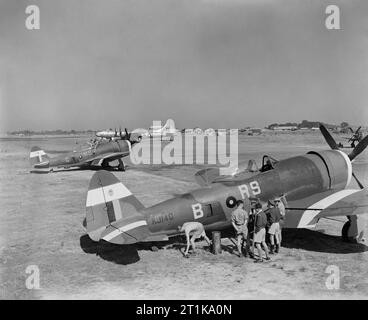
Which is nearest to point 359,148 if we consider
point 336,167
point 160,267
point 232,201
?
point 336,167

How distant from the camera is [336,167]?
10.1m

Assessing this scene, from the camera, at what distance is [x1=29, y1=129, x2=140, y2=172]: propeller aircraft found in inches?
971

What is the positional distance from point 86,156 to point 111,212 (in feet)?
58.6

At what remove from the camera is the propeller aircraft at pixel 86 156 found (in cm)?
2467

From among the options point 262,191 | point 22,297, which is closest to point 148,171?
point 262,191

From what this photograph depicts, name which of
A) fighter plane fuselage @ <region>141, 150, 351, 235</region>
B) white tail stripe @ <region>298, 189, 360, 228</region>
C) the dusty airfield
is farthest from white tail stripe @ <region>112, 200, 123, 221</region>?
white tail stripe @ <region>298, 189, 360, 228</region>

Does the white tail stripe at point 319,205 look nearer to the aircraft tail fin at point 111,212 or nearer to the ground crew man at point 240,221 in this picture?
the ground crew man at point 240,221

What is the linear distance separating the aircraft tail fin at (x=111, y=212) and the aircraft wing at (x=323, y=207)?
11.7 feet

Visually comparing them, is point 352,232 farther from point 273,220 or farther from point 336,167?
point 273,220

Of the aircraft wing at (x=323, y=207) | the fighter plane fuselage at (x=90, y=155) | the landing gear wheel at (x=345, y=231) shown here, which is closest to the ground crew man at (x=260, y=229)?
the aircraft wing at (x=323, y=207)

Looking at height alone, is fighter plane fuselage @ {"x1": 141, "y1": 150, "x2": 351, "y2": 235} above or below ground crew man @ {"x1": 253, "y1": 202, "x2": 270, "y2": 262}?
above

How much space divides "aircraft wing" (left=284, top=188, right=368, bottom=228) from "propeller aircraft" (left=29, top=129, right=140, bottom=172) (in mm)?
17618

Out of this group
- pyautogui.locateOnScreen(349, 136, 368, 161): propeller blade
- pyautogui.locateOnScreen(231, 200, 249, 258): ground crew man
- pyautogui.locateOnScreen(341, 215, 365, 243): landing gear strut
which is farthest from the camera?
pyautogui.locateOnScreen(349, 136, 368, 161): propeller blade

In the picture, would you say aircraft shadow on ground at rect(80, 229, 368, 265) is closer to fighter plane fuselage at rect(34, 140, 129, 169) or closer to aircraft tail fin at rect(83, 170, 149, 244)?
aircraft tail fin at rect(83, 170, 149, 244)
